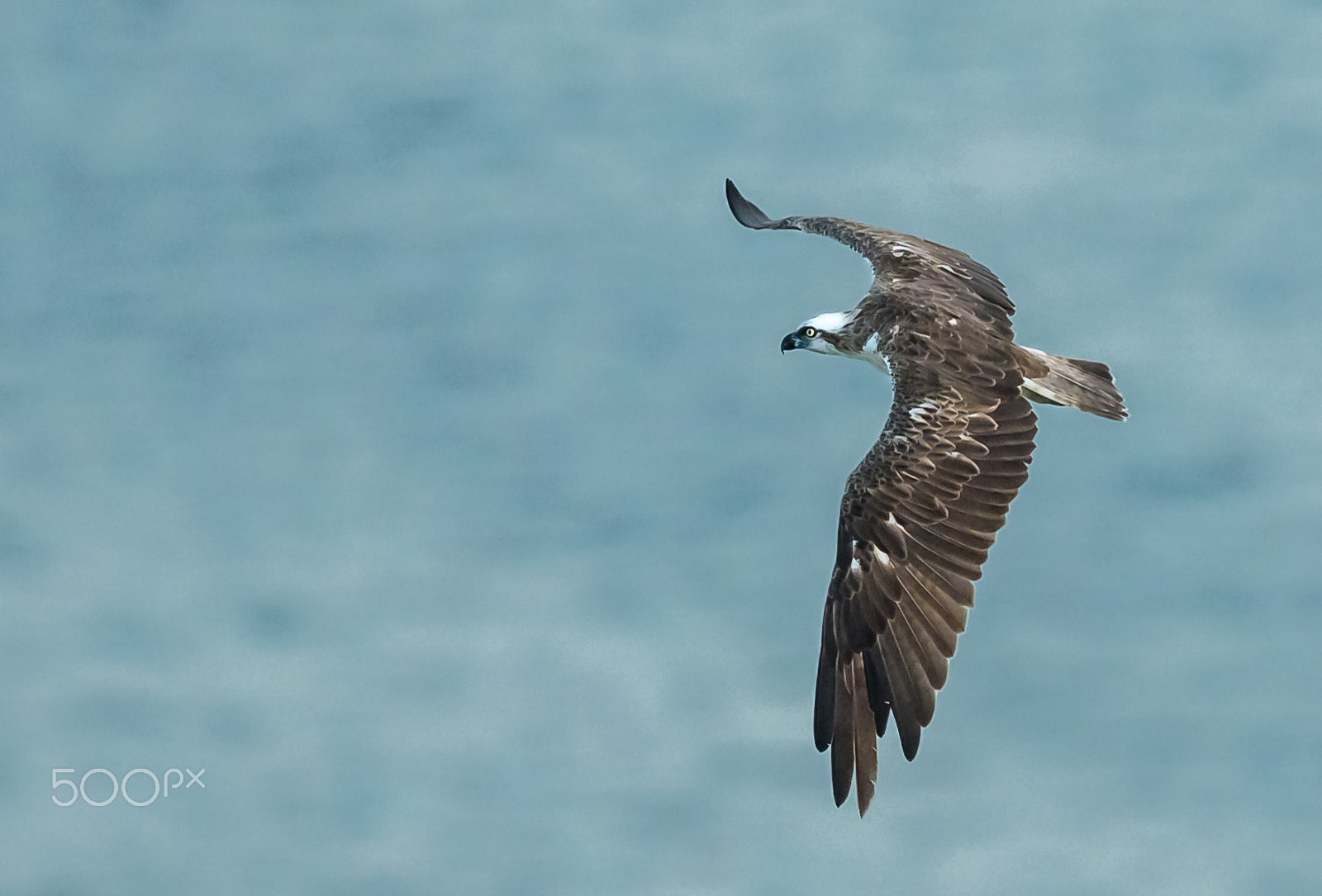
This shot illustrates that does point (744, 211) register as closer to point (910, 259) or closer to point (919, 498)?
point (910, 259)

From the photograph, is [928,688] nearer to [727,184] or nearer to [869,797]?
[869,797]

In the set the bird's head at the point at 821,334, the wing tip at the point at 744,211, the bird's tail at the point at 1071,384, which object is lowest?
the bird's tail at the point at 1071,384

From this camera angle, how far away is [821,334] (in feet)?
63.8

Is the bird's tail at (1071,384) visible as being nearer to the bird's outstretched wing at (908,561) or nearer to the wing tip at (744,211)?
the bird's outstretched wing at (908,561)

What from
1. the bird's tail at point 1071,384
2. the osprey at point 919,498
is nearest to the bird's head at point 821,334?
the osprey at point 919,498

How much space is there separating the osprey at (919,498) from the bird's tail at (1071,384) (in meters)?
0.02

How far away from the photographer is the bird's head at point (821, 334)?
63.1 ft

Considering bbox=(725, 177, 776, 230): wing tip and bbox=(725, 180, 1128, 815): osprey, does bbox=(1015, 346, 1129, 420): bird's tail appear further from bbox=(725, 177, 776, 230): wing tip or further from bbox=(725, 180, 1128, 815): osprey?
bbox=(725, 177, 776, 230): wing tip

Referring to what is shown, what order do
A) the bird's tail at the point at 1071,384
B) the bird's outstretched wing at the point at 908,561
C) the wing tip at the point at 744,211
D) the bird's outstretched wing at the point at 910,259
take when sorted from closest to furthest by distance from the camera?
the bird's outstretched wing at the point at 908,561
the bird's tail at the point at 1071,384
the bird's outstretched wing at the point at 910,259
the wing tip at the point at 744,211

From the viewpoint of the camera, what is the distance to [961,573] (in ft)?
53.8

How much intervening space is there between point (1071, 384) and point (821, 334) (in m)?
2.20

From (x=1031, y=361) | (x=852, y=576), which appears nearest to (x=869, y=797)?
(x=852, y=576)

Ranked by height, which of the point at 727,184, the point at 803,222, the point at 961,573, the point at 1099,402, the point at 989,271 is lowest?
the point at 961,573

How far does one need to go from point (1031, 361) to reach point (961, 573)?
9.30 ft
